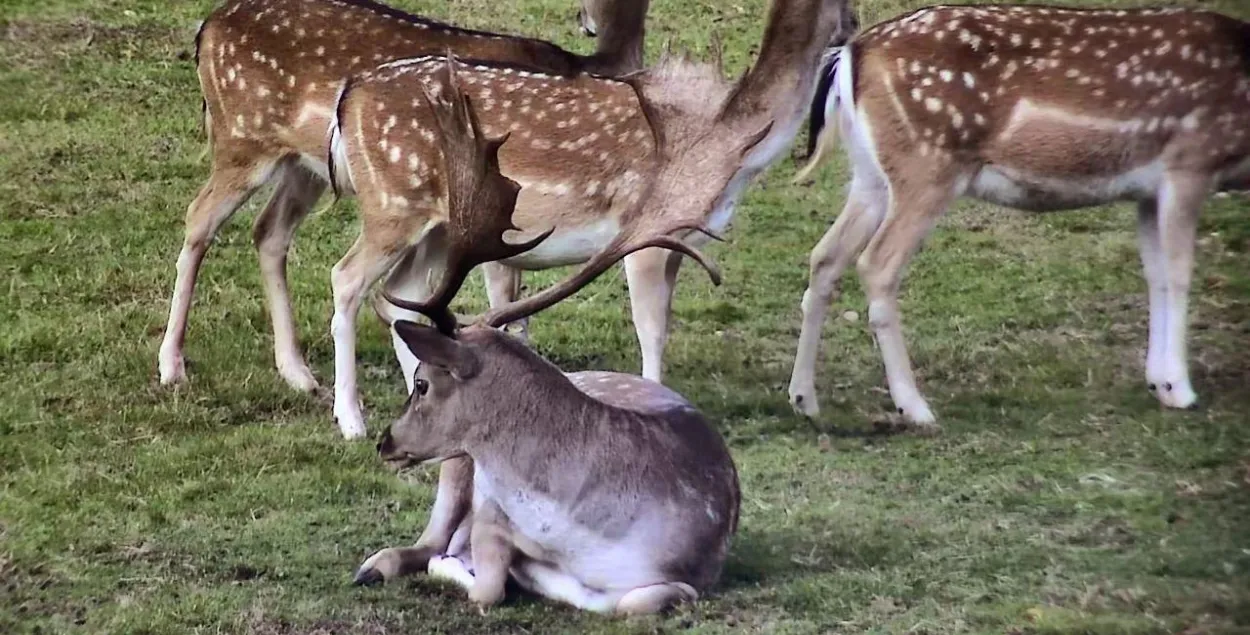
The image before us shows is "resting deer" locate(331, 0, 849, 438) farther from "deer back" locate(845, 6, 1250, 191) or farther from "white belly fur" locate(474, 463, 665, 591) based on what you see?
"white belly fur" locate(474, 463, 665, 591)

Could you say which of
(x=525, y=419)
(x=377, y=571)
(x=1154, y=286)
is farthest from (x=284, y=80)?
(x=1154, y=286)

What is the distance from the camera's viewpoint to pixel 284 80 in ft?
20.8

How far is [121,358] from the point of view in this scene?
21.4ft

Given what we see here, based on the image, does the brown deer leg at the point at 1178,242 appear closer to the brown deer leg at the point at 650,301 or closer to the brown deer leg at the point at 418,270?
the brown deer leg at the point at 650,301

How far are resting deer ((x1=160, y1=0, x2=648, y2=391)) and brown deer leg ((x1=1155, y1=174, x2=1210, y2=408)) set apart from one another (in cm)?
194

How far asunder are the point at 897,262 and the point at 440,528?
7.32ft

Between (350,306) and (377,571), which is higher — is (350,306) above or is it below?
below

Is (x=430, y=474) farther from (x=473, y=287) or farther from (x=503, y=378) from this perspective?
(x=473, y=287)

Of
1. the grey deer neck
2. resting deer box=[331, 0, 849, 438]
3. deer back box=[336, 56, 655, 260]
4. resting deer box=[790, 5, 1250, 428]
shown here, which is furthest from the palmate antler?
resting deer box=[790, 5, 1250, 428]

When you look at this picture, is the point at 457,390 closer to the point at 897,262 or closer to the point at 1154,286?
the point at 897,262

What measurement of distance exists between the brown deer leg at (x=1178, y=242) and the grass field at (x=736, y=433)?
0.82ft

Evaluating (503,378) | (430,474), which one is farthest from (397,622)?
(430,474)

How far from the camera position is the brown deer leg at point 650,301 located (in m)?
5.96

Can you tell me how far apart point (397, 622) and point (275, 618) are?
0.94 ft
